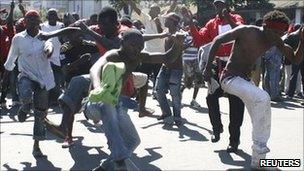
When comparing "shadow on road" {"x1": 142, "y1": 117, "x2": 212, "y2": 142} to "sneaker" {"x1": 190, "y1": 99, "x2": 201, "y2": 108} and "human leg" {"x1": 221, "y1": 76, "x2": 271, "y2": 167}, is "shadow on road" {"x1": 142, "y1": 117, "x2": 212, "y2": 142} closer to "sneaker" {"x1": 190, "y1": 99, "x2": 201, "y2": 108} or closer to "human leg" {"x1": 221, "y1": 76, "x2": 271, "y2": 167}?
"sneaker" {"x1": 190, "y1": 99, "x2": 201, "y2": 108}

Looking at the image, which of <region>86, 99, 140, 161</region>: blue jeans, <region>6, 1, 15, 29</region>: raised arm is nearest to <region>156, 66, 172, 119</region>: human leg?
<region>6, 1, 15, 29</region>: raised arm

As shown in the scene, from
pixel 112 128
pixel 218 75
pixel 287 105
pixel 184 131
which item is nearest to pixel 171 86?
pixel 184 131

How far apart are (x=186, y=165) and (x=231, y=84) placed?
1087 millimetres

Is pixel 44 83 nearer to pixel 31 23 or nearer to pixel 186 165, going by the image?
pixel 31 23

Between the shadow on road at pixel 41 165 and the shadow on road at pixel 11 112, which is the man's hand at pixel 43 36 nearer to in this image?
the shadow on road at pixel 41 165

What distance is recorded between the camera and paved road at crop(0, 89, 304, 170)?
19.9 ft

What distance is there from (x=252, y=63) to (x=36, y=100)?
2.66 meters

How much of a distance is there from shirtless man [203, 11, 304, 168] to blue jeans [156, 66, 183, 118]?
101 inches

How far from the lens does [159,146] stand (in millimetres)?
7008

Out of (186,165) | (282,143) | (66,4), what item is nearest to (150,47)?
(282,143)

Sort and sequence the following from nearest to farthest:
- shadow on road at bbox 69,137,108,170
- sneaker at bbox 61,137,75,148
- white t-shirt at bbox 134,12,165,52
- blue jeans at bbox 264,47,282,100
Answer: shadow on road at bbox 69,137,108,170, sneaker at bbox 61,137,75,148, white t-shirt at bbox 134,12,165,52, blue jeans at bbox 264,47,282,100

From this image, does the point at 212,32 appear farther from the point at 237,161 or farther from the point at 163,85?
the point at 237,161

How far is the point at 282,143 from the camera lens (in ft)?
23.5

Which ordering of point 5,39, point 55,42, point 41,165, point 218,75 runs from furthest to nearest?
point 5,39, point 55,42, point 218,75, point 41,165
